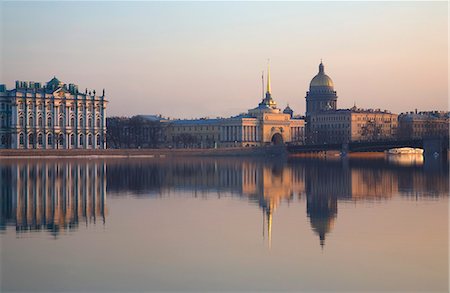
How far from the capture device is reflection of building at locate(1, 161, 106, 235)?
2197 centimetres

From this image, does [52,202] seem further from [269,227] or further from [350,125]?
[350,125]

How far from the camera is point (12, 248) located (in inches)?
698

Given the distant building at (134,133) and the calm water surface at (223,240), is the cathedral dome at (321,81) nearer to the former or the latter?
the distant building at (134,133)

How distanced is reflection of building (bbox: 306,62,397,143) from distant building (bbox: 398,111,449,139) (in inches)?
74.3

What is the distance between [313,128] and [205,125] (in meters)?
24.3

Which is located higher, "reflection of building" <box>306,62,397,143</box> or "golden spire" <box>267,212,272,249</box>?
"reflection of building" <box>306,62,397,143</box>

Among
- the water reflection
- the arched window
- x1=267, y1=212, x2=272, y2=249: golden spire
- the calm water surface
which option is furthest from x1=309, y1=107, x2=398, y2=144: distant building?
x1=267, y1=212, x2=272, y2=249: golden spire

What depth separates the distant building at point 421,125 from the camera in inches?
5241

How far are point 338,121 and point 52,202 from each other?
108 metres

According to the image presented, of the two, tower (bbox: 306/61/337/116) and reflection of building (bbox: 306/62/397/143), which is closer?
reflection of building (bbox: 306/62/397/143)

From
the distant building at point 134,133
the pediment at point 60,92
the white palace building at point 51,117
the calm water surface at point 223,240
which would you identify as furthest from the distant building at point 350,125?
the calm water surface at point 223,240

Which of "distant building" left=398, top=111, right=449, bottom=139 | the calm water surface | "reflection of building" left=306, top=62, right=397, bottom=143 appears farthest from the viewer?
"distant building" left=398, top=111, right=449, bottom=139

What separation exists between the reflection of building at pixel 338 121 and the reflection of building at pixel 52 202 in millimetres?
90504

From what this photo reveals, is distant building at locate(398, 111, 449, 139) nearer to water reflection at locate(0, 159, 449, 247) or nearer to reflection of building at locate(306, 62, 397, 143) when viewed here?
reflection of building at locate(306, 62, 397, 143)
